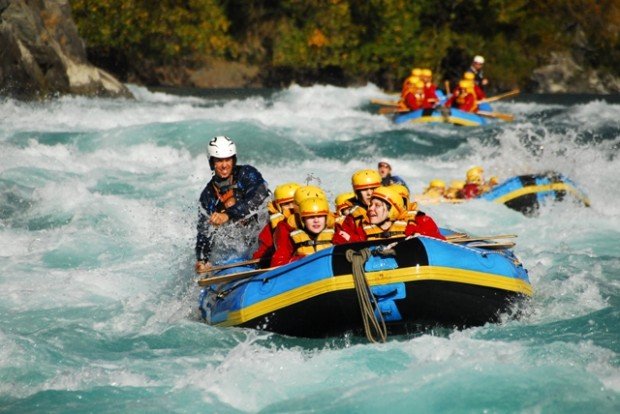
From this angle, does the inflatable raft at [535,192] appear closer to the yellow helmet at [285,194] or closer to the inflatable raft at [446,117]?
the yellow helmet at [285,194]

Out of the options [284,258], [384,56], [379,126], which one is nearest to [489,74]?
[384,56]

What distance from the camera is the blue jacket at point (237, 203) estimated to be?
8578 millimetres

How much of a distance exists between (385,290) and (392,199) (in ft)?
2.64

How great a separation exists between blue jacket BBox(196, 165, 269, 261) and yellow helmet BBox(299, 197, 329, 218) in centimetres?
137

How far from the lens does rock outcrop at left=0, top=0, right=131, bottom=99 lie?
21.7m

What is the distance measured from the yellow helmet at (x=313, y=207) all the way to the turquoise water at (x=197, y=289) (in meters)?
0.90

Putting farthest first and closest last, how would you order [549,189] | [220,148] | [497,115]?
[497,115]
[549,189]
[220,148]

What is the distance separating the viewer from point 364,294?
6812 mm

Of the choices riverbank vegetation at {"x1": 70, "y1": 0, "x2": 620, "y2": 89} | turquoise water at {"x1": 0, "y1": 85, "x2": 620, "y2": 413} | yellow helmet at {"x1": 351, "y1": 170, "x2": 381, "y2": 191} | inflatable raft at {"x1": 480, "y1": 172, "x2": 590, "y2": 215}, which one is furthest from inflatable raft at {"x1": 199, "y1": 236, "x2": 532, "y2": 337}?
riverbank vegetation at {"x1": 70, "y1": 0, "x2": 620, "y2": 89}

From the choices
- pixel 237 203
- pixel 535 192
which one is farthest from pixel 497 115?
pixel 237 203

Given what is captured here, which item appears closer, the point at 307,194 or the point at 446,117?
the point at 307,194

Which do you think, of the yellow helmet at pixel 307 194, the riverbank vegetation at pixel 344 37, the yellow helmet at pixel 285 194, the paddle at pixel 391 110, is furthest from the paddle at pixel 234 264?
the riverbank vegetation at pixel 344 37

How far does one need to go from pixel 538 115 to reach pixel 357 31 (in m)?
11.6

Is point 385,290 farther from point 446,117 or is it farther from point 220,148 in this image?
point 446,117
